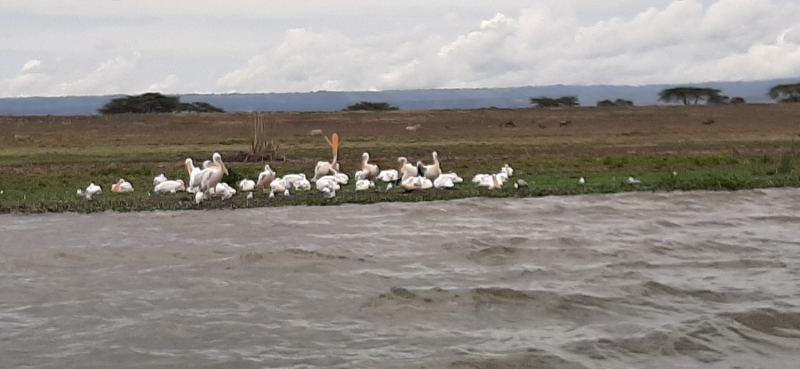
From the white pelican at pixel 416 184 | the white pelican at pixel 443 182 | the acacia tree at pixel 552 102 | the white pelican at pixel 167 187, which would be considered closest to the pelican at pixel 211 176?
the white pelican at pixel 167 187

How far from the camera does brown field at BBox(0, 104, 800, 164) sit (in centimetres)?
2414

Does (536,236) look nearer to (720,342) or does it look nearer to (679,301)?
(679,301)

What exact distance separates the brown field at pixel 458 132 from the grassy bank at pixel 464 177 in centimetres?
215

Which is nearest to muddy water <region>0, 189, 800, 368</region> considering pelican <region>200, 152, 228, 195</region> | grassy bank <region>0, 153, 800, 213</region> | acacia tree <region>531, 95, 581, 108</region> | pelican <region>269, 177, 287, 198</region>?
grassy bank <region>0, 153, 800, 213</region>

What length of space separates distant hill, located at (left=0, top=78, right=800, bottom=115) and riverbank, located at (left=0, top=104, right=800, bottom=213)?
74.2 meters

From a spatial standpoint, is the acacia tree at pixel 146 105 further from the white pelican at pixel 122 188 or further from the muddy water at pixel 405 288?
the muddy water at pixel 405 288

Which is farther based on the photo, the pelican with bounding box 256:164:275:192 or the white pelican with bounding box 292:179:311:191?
the pelican with bounding box 256:164:275:192

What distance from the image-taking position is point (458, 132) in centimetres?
3131

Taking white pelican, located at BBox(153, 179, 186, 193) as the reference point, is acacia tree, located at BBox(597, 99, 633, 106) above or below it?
above

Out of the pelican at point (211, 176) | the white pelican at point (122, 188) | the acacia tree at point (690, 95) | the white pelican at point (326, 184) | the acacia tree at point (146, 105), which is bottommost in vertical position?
the white pelican at point (122, 188)

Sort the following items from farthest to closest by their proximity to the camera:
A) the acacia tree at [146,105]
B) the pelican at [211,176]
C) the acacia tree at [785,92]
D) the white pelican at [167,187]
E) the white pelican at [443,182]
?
the acacia tree at [785,92]
the acacia tree at [146,105]
the white pelican at [443,182]
the white pelican at [167,187]
the pelican at [211,176]

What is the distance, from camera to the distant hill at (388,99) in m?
120

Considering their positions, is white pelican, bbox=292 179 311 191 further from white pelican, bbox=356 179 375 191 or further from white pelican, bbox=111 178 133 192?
white pelican, bbox=111 178 133 192

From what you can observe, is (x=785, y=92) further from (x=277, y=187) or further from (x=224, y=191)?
(x=224, y=191)
